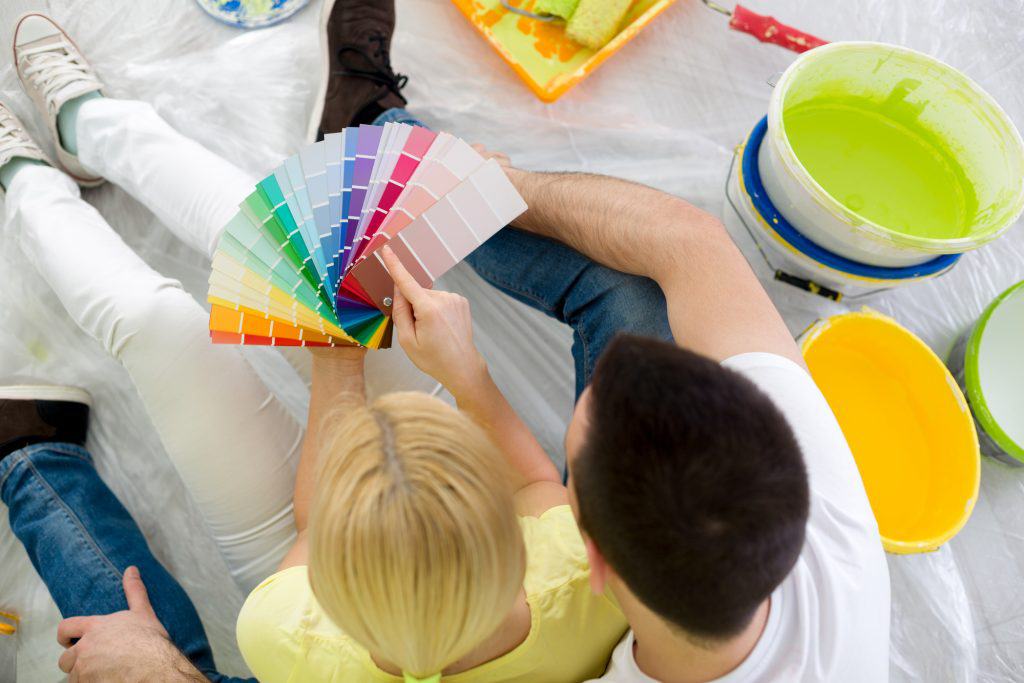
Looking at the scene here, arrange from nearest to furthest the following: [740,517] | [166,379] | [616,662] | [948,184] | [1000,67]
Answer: [740,517] < [616,662] < [166,379] < [948,184] < [1000,67]

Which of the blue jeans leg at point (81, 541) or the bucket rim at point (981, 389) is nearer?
the blue jeans leg at point (81, 541)

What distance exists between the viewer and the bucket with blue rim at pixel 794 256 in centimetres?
100

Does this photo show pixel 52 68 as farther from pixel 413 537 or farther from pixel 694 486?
pixel 694 486

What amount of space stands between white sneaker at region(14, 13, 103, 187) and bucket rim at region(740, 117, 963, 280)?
3.88 ft

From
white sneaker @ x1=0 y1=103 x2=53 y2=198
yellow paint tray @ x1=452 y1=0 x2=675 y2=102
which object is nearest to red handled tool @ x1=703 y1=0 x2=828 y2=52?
yellow paint tray @ x1=452 y1=0 x2=675 y2=102

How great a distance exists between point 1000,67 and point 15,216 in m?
1.86

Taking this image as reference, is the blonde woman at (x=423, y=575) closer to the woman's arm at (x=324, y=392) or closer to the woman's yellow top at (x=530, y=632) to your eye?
the woman's yellow top at (x=530, y=632)

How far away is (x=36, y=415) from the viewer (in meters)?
1.12

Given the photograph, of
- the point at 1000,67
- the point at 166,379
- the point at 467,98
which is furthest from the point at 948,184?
the point at 166,379

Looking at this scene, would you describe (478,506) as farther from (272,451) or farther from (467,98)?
(467,98)

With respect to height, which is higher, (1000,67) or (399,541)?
(1000,67)

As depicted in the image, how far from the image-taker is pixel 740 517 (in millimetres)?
486

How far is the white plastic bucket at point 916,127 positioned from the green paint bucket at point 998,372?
0.18 m

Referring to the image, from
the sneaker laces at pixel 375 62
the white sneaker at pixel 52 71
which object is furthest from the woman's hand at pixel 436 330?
the white sneaker at pixel 52 71
